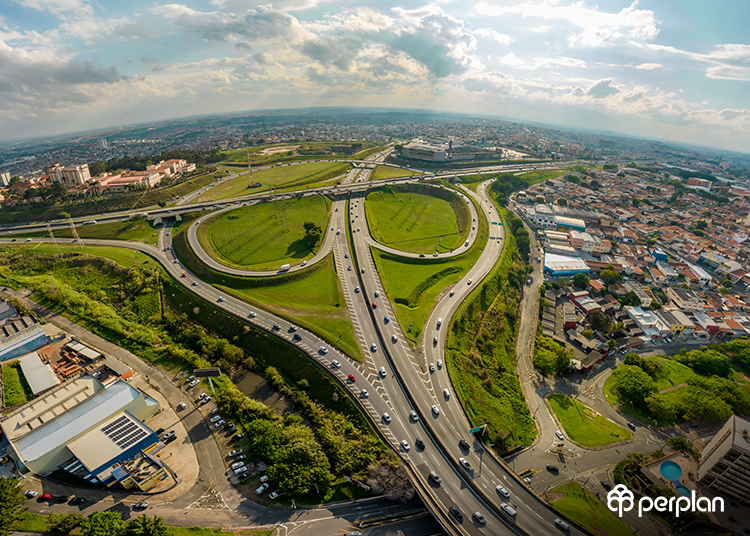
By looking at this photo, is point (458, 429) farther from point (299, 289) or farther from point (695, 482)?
point (299, 289)

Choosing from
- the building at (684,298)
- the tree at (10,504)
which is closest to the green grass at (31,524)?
the tree at (10,504)

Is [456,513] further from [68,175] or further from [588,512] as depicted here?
[68,175]

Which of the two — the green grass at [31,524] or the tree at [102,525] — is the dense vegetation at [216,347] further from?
the green grass at [31,524]

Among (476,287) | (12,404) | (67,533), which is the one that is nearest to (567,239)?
(476,287)

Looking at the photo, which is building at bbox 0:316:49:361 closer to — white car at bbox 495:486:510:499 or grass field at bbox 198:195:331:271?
grass field at bbox 198:195:331:271

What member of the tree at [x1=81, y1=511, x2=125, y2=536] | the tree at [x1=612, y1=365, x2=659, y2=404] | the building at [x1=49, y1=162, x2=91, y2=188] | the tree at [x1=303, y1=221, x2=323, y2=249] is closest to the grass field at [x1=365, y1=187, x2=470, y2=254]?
the tree at [x1=303, y1=221, x2=323, y2=249]

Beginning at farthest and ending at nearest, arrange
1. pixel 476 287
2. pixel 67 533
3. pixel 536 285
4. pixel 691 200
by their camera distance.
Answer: pixel 691 200 → pixel 536 285 → pixel 476 287 → pixel 67 533
